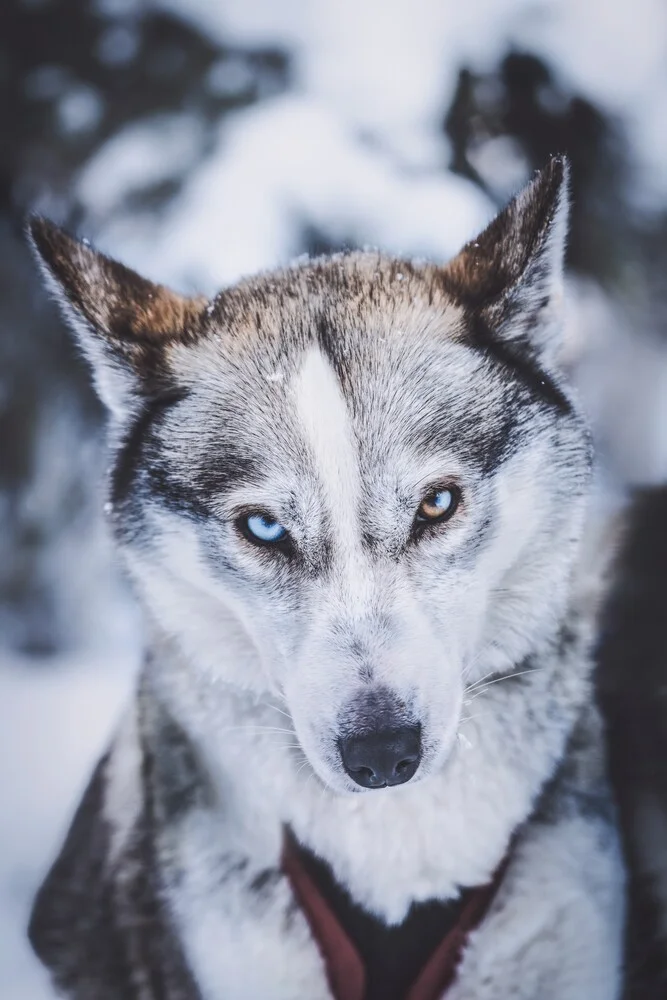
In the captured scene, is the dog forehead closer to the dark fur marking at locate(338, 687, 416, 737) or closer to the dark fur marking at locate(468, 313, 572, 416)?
the dark fur marking at locate(468, 313, 572, 416)

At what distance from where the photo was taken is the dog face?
93 centimetres

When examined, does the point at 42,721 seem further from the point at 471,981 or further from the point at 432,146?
the point at 432,146

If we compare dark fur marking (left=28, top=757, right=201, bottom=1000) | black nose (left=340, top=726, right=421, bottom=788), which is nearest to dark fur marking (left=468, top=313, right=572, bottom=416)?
black nose (left=340, top=726, right=421, bottom=788)

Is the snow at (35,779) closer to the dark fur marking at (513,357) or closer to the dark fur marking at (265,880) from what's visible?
the dark fur marking at (265,880)

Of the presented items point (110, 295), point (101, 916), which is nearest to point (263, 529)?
point (110, 295)

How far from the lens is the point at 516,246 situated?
1.02 m

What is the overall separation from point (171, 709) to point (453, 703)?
19.7 inches

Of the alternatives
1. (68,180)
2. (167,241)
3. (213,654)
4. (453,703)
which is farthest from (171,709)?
(68,180)

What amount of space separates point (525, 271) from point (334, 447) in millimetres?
341

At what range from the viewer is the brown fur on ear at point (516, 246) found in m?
0.99

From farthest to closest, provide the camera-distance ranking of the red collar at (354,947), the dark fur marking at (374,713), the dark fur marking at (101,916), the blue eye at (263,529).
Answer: the dark fur marking at (101,916) < the red collar at (354,947) < the blue eye at (263,529) < the dark fur marking at (374,713)

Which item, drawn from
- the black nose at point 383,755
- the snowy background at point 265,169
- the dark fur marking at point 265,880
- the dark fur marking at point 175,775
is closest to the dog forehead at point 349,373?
the snowy background at point 265,169

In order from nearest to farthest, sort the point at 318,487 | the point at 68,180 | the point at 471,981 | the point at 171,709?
the point at 318,487 → the point at 471,981 → the point at 171,709 → the point at 68,180

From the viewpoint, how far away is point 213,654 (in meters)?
1.14
